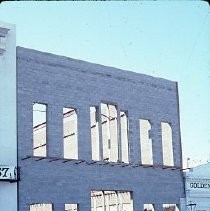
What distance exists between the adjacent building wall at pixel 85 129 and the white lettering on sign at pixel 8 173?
628mm

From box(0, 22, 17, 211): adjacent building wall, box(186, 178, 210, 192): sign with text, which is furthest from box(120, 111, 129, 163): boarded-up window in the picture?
box(0, 22, 17, 211): adjacent building wall

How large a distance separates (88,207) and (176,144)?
20.8 ft

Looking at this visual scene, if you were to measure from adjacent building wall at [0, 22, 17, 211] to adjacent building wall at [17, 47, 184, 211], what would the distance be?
1.01ft

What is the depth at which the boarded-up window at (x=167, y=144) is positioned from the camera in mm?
24516

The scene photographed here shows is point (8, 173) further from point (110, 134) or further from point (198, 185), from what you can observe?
point (198, 185)

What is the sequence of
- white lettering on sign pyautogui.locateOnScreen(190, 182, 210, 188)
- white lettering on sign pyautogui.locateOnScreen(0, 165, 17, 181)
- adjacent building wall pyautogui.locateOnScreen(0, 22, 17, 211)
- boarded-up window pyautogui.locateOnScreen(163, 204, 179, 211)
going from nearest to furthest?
white lettering on sign pyautogui.locateOnScreen(0, 165, 17, 181) → adjacent building wall pyautogui.locateOnScreen(0, 22, 17, 211) → boarded-up window pyautogui.locateOnScreen(163, 204, 179, 211) → white lettering on sign pyautogui.locateOnScreen(190, 182, 210, 188)

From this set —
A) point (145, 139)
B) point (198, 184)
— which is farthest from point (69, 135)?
point (198, 184)

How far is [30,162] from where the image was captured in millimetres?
19047

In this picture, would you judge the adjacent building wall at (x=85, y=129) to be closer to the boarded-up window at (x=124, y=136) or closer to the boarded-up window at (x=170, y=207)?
the boarded-up window at (x=124, y=136)

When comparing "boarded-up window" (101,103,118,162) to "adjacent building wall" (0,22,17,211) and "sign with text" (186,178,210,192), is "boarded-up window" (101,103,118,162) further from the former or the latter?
"adjacent building wall" (0,22,17,211)

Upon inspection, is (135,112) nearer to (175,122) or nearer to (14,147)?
(175,122)

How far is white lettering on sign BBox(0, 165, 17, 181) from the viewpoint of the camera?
17734 mm

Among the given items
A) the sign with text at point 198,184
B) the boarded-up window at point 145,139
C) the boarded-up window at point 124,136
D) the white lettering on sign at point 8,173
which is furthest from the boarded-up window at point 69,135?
the white lettering on sign at point 8,173

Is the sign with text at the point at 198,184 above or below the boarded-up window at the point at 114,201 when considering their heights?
above
